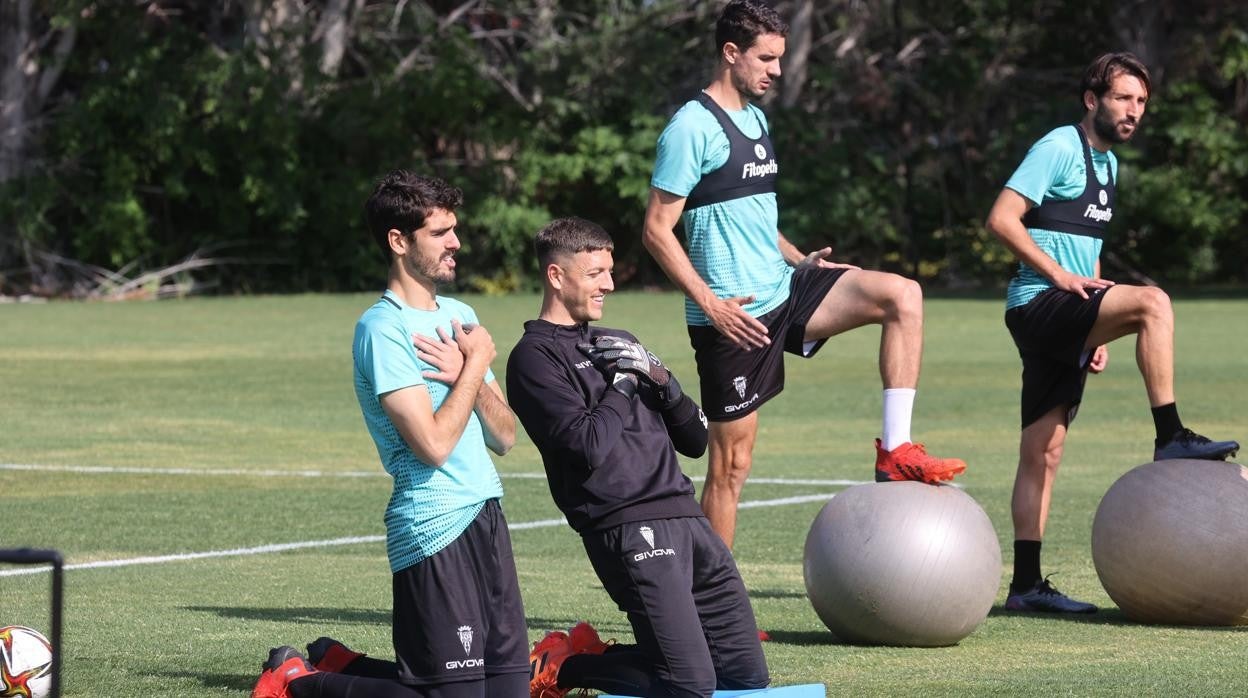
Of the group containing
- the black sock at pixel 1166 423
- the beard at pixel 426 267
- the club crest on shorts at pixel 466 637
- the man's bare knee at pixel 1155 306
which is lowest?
the club crest on shorts at pixel 466 637

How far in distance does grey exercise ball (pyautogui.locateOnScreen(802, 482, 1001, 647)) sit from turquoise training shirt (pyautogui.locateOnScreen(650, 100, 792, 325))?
3.39 feet

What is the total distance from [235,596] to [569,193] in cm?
3117

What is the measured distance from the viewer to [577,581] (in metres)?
9.68

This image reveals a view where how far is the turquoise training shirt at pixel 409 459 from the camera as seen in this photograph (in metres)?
5.77

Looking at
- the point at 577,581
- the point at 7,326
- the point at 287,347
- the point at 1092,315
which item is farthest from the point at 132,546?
the point at 7,326

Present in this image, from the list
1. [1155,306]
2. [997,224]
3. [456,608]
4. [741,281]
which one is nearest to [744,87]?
[741,281]

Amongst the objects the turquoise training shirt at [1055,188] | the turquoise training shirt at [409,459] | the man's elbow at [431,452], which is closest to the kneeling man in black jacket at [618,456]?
the turquoise training shirt at [409,459]

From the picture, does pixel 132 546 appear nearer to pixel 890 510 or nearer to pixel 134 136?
pixel 890 510

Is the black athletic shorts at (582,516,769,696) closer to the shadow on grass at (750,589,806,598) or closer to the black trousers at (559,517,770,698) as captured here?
the black trousers at (559,517,770,698)

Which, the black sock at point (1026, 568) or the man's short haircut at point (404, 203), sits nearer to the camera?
the man's short haircut at point (404, 203)

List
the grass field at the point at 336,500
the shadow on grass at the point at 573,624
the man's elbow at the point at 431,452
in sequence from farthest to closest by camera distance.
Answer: the shadow on grass at the point at 573,624, the grass field at the point at 336,500, the man's elbow at the point at 431,452

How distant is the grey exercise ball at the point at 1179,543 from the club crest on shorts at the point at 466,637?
3508 mm

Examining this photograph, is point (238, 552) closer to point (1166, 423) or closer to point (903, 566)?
point (903, 566)

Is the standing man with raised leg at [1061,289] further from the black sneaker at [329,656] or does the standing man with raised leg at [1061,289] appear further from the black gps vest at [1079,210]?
the black sneaker at [329,656]
